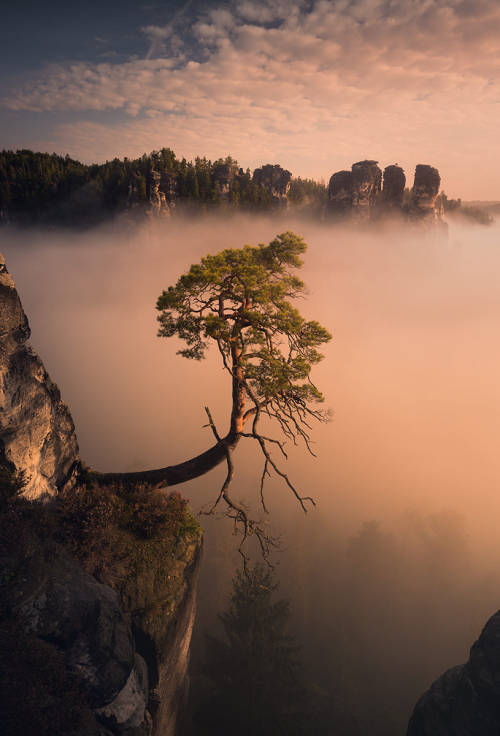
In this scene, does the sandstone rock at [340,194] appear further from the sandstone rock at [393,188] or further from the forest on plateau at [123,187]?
the forest on plateau at [123,187]

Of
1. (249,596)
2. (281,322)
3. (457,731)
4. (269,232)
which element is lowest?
(249,596)

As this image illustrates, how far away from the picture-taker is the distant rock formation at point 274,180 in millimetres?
120694

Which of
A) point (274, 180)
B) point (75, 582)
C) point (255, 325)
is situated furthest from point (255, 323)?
point (274, 180)

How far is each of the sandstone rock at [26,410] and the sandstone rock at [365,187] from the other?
121546 mm

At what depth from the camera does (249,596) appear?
36.2 meters

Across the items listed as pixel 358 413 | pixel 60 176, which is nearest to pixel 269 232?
pixel 60 176

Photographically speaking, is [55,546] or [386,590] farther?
[386,590]

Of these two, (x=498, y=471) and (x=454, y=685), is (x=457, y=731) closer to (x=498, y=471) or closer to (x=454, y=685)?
(x=454, y=685)

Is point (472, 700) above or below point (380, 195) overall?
below

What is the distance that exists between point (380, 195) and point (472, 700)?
5150 inches

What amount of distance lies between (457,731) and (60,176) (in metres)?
156

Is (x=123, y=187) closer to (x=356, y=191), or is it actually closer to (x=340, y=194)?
(x=340, y=194)

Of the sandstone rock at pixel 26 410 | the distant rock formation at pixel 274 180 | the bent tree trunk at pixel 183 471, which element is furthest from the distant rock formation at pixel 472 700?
the distant rock formation at pixel 274 180

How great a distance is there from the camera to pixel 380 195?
116438 millimetres
